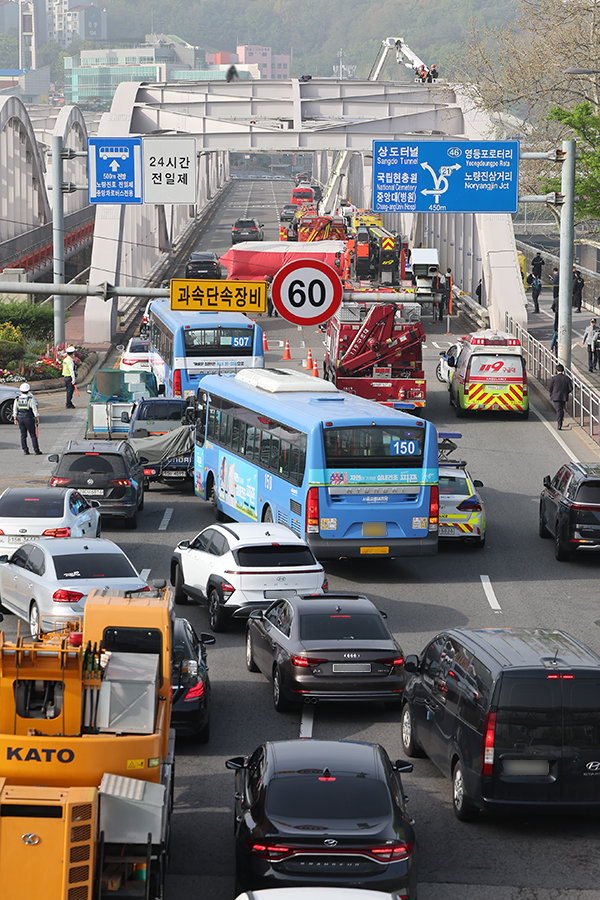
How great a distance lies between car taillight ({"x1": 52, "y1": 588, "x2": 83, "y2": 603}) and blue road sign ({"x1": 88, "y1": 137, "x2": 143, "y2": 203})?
89.8 ft

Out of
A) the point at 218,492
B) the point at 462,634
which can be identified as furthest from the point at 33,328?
the point at 462,634

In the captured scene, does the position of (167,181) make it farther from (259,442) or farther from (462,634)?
(462,634)

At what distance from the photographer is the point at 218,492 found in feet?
96.3

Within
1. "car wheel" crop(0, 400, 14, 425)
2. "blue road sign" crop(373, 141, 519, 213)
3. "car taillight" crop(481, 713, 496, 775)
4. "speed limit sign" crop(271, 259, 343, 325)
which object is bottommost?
"car wheel" crop(0, 400, 14, 425)

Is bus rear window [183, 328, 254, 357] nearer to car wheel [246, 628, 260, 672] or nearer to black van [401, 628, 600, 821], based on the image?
car wheel [246, 628, 260, 672]

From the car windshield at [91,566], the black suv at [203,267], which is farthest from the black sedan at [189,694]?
the black suv at [203,267]

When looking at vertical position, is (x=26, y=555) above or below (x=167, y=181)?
below

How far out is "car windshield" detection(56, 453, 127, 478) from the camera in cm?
2877

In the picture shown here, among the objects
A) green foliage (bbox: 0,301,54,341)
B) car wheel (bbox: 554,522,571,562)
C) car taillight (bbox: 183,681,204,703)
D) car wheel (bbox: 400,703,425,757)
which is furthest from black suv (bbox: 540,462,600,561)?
green foliage (bbox: 0,301,54,341)

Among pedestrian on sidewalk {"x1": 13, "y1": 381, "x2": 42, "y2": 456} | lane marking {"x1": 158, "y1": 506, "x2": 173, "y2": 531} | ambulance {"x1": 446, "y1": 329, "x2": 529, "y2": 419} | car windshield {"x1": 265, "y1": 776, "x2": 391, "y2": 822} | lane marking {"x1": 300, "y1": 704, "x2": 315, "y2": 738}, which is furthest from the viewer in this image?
ambulance {"x1": 446, "y1": 329, "x2": 529, "y2": 419}

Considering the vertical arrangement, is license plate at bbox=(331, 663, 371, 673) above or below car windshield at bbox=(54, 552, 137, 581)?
below

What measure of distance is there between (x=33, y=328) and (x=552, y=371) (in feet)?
70.7

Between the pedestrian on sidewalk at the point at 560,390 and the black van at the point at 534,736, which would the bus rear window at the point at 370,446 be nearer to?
the black van at the point at 534,736

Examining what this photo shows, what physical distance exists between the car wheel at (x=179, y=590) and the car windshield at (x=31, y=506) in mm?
2482
